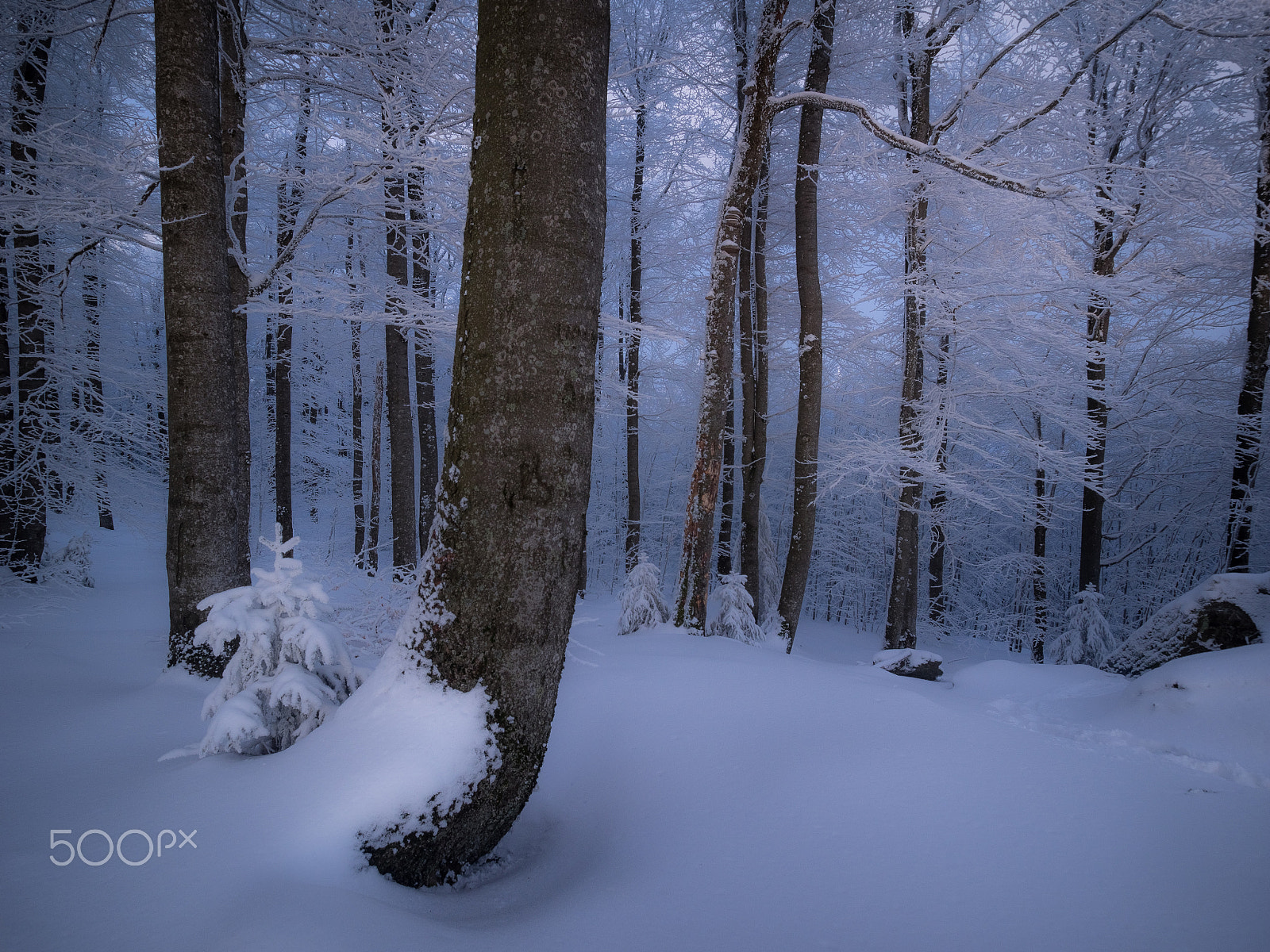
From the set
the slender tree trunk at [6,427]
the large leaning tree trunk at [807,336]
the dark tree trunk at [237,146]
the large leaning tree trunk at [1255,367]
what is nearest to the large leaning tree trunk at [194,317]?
the dark tree trunk at [237,146]

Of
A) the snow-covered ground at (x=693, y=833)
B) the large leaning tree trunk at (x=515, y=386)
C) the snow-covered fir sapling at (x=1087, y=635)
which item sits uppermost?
the large leaning tree trunk at (x=515, y=386)

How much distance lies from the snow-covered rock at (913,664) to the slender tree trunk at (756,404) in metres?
2.63

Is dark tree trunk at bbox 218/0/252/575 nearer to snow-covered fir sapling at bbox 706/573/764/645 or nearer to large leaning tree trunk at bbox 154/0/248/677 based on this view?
large leaning tree trunk at bbox 154/0/248/677

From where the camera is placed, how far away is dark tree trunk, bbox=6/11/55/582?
6.85m

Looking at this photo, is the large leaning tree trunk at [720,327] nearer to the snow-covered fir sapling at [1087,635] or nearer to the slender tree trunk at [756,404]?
the slender tree trunk at [756,404]

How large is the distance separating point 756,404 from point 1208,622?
22.1 ft

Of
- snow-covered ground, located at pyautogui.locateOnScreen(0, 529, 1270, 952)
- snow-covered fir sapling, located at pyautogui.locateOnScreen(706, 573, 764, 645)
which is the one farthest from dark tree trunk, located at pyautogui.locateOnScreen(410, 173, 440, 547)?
snow-covered ground, located at pyautogui.locateOnScreen(0, 529, 1270, 952)

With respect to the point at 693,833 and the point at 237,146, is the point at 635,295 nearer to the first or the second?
the point at 237,146

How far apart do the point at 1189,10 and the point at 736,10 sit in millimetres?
5581

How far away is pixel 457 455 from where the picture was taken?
2.12 metres

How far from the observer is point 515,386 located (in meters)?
2.05

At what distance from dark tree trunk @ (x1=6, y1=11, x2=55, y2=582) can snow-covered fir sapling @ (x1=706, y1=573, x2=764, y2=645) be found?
27.4 ft

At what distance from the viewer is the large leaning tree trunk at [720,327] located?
222 inches

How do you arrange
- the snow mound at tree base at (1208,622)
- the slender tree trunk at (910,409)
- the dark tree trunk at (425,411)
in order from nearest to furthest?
the snow mound at tree base at (1208,622) → the slender tree trunk at (910,409) → the dark tree trunk at (425,411)
